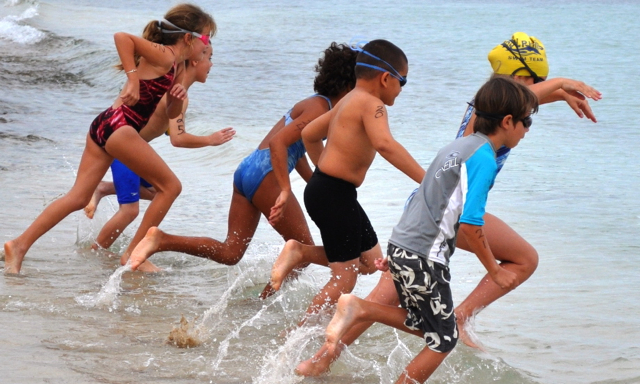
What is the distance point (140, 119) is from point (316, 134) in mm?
1608

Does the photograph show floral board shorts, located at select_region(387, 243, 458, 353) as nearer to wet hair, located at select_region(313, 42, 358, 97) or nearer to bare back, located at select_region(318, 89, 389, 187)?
bare back, located at select_region(318, 89, 389, 187)

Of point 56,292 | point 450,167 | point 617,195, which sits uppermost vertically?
point 450,167

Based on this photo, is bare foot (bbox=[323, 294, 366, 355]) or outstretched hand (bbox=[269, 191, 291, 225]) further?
outstretched hand (bbox=[269, 191, 291, 225])

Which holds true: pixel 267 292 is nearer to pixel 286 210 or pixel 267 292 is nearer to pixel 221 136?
pixel 286 210

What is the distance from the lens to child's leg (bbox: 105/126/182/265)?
5516 mm

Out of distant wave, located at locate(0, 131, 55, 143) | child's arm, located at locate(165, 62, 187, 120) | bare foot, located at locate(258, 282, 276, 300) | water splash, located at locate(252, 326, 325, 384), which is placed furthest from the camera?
distant wave, located at locate(0, 131, 55, 143)

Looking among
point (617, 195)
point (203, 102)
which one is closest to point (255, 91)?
point (203, 102)

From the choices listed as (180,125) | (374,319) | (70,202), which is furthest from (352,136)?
(70,202)

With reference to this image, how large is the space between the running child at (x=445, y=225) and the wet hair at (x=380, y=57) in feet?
2.55

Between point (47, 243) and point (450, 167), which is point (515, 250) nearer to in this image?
point (450, 167)

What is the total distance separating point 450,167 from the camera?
3.45 meters

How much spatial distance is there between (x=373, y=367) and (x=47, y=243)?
3.53 metres

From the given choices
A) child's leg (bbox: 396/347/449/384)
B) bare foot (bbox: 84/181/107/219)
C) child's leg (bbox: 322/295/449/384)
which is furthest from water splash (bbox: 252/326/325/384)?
bare foot (bbox: 84/181/107/219)

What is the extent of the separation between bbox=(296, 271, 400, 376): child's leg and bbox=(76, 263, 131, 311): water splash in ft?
4.83
